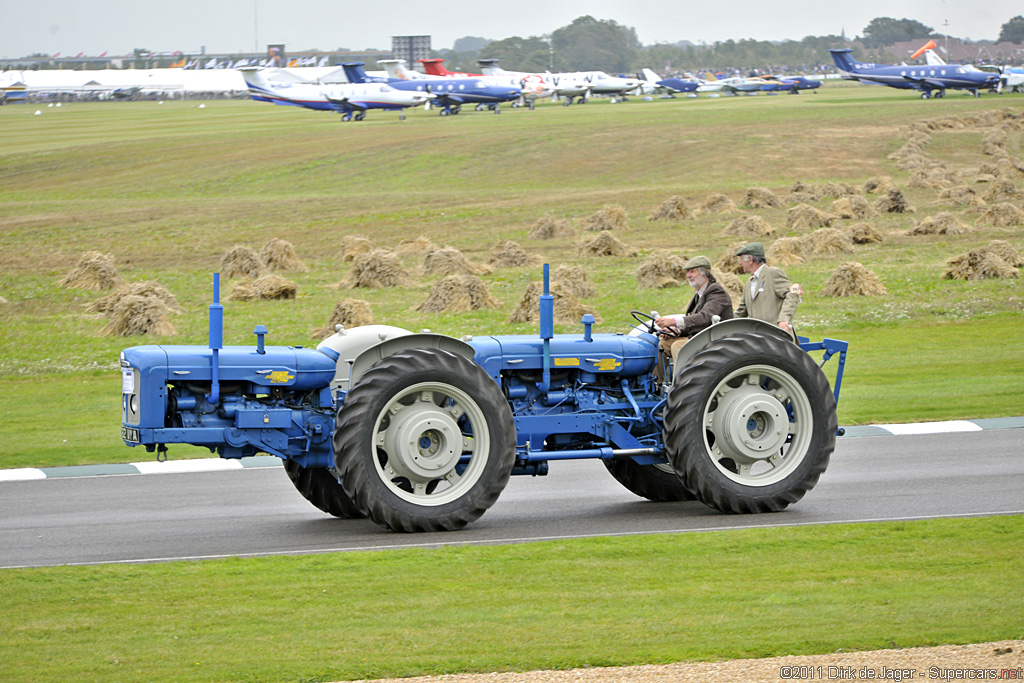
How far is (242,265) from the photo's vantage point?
96.7ft

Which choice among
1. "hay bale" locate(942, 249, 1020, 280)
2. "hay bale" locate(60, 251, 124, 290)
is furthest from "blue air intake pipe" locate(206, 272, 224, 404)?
"hay bale" locate(942, 249, 1020, 280)

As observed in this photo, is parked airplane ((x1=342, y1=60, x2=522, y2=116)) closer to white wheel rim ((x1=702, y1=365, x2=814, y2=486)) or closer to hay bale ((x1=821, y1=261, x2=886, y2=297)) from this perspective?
hay bale ((x1=821, y1=261, x2=886, y2=297))

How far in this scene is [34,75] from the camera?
161 metres

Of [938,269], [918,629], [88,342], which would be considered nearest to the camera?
[918,629]

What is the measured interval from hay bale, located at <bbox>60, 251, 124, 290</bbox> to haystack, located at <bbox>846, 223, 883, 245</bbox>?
17979mm

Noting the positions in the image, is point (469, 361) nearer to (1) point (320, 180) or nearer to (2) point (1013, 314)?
→ (2) point (1013, 314)

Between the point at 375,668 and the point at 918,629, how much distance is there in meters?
2.89

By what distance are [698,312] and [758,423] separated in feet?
3.21

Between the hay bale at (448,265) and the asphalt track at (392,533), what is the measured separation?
16.0m

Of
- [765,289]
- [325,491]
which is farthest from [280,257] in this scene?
[765,289]

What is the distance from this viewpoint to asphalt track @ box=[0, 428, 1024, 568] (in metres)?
8.87

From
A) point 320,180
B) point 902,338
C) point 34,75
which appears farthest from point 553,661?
point 34,75

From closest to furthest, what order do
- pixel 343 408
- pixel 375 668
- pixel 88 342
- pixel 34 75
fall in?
1. pixel 375 668
2. pixel 343 408
3. pixel 88 342
4. pixel 34 75

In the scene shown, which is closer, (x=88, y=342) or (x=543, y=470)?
(x=543, y=470)
